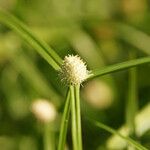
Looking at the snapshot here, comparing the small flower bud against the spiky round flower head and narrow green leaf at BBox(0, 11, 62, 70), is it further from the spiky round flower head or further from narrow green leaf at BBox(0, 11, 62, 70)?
the spiky round flower head

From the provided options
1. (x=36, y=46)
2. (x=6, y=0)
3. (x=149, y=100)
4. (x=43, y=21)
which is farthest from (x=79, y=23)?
(x=36, y=46)

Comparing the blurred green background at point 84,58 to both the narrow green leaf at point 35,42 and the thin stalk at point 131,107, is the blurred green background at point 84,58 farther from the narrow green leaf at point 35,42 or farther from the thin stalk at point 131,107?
the narrow green leaf at point 35,42

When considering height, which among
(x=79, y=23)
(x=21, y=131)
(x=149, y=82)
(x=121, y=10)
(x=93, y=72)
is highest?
(x=121, y=10)

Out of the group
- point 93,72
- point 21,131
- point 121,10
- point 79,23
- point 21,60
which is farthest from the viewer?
point 121,10

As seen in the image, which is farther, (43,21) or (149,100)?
(43,21)

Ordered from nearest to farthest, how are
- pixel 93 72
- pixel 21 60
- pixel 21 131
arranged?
pixel 93 72
pixel 21 131
pixel 21 60

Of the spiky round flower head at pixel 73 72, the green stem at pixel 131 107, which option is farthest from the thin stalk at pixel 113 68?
the green stem at pixel 131 107

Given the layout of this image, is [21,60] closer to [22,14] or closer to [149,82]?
[22,14]
